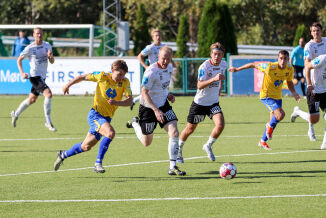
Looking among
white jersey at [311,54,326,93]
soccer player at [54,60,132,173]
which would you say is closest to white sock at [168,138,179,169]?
soccer player at [54,60,132,173]

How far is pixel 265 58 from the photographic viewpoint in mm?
28953

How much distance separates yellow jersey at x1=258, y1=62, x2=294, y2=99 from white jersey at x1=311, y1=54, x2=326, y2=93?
430mm

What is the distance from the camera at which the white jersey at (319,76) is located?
12909mm

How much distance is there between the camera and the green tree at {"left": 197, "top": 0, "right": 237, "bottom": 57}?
33688 millimetres

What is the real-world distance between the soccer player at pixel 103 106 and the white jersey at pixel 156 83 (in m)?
0.32

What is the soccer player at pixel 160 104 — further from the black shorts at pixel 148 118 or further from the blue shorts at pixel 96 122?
the blue shorts at pixel 96 122

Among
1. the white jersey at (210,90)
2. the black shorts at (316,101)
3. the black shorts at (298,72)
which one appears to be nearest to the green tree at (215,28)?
the black shorts at (298,72)

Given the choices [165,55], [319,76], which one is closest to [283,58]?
[319,76]

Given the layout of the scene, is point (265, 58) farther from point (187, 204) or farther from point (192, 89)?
point (187, 204)

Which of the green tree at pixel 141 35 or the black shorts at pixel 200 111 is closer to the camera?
the black shorts at pixel 200 111

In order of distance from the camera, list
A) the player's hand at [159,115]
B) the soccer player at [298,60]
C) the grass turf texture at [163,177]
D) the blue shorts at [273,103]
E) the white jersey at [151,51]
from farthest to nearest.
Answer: the soccer player at [298,60], the white jersey at [151,51], the blue shorts at [273,103], the player's hand at [159,115], the grass turf texture at [163,177]

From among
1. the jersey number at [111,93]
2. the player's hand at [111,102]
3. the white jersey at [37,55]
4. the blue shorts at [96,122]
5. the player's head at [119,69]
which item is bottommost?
the blue shorts at [96,122]

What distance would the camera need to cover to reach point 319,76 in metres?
13.1

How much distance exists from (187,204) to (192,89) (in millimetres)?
23262
